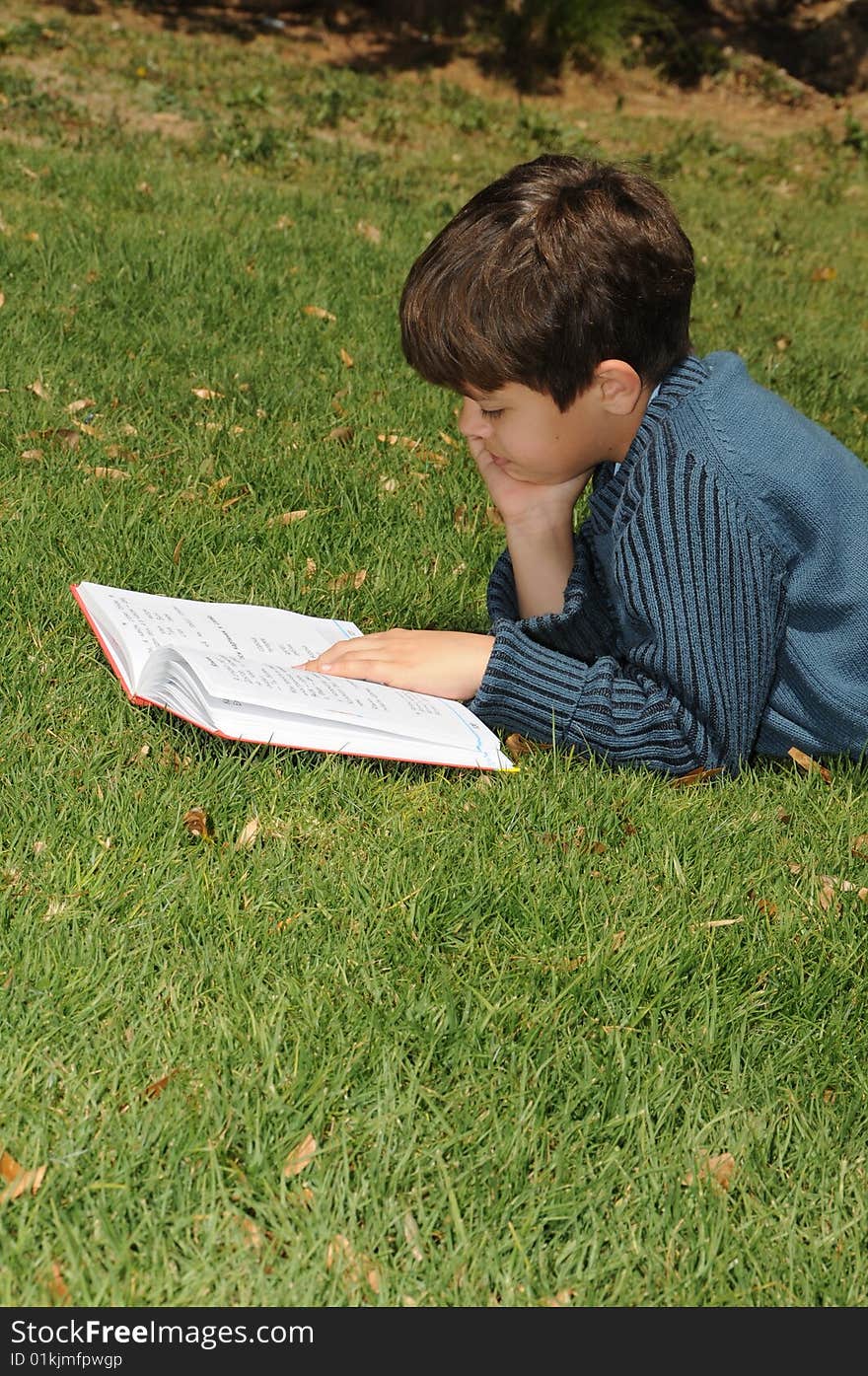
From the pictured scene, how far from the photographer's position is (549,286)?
276 cm

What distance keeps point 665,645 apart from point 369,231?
5.25 m

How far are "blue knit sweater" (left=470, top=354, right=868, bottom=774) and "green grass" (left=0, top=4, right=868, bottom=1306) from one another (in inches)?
5.4

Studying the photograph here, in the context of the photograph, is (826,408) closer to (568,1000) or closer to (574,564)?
(574,564)

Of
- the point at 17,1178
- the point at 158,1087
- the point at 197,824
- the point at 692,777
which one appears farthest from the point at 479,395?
the point at 17,1178

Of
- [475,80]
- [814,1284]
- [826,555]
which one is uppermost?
[826,555]

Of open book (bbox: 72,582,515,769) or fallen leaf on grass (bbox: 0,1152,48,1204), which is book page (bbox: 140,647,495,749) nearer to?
open book (bbox: 72,582,515,769)

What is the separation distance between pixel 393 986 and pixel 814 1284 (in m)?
→ 0.81

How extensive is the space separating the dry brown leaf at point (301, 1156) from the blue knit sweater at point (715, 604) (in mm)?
1259

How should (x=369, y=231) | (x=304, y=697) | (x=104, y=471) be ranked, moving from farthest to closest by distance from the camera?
(x=369, y=231) → (x=104, y=471) → (x=304, y=697)

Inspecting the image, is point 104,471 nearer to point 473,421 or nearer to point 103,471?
point 103,471

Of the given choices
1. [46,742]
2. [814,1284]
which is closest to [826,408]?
[46,742]

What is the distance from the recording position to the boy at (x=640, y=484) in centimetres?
277

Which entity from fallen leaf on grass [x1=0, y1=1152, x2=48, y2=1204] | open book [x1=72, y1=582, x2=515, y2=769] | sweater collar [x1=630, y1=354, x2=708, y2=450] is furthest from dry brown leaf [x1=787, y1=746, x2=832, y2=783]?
fallen leaf on grass [x1=0, y1=1152, x2=48, y2=1204]
